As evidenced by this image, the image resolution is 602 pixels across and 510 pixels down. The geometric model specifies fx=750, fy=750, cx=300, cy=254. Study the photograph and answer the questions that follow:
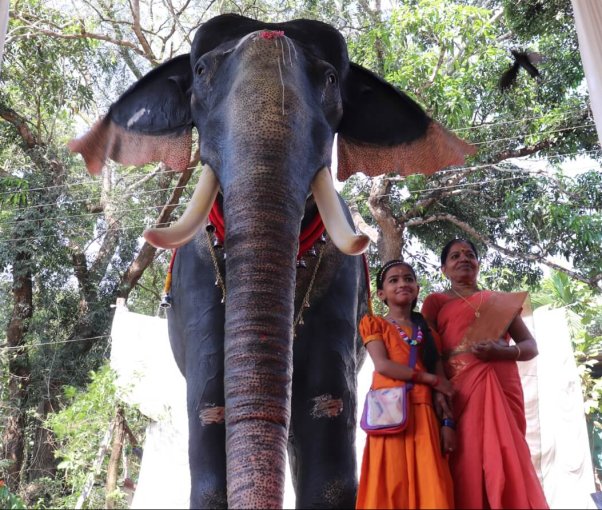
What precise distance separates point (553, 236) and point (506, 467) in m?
4.06

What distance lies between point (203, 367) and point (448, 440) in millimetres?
600

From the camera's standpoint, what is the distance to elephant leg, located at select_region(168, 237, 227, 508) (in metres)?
1.70

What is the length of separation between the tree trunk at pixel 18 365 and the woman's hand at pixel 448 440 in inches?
142

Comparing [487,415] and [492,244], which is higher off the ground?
[492,244]

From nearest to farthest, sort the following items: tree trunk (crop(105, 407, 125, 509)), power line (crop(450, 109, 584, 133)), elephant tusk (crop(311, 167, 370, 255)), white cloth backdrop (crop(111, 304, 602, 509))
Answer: elephant tusk (crop(311, 167, 370, 255))
tree trunk (crop(105, 407, 125, 509))
white cloth backdrop (crop(111, 304, 602, 509))
power line (crop(450, 109, 584, 133))

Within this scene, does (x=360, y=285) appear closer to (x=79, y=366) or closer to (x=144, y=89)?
(x=144, y=89)

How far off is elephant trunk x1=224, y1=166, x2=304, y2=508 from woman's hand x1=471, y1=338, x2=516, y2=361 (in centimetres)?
48

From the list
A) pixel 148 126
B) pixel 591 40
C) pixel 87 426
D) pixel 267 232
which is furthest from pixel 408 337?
pixel 87 426

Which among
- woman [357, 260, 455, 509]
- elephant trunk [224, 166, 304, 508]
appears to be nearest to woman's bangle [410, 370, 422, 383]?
woman [357, 260, 455, 509]

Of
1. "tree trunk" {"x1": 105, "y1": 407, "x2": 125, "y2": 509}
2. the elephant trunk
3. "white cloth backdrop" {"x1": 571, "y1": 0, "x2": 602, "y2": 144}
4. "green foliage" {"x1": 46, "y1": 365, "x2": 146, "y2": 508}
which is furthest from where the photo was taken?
"green foliage" {"x1": 46, "y1": 365, "x2": 146, "y2": 508}

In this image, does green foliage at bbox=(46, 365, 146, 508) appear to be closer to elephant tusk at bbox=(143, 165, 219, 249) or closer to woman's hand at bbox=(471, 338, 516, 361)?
elephant tusk at bbox=(143, 165, 219, 249)

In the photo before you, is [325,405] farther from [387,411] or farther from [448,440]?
[448,440]

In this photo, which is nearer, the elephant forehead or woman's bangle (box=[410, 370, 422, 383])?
woman's bangle (box=[410, 370, 422, 383])

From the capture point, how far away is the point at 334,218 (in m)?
1.72
